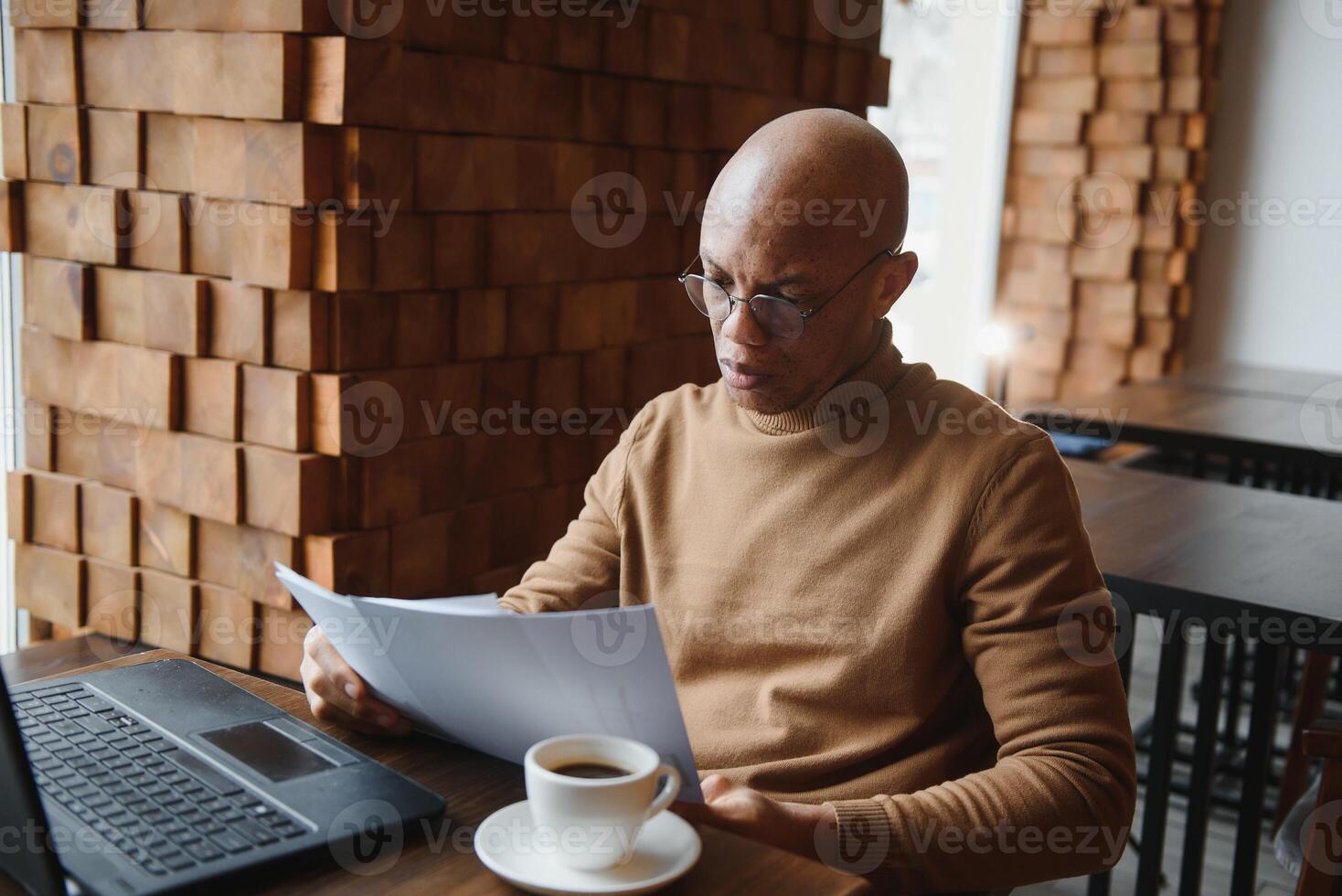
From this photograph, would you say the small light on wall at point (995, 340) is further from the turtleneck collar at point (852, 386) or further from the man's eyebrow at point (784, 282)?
the man's eyebrow at point (784, 282)

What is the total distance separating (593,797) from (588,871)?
0.25 feet

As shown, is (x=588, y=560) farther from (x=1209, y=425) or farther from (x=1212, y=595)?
(x=1209, y=425)

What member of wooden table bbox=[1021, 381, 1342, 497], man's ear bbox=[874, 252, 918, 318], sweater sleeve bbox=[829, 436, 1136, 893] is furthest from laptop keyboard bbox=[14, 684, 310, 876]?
wooden table bbox=[1021, 381, 1342, 497]

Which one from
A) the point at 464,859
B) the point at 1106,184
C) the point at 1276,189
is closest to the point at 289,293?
the point at 464,859

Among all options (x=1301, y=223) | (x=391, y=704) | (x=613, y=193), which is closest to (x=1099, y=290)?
(x=1301, y=223)

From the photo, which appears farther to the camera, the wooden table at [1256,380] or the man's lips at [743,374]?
the wooden table at [1256,380]

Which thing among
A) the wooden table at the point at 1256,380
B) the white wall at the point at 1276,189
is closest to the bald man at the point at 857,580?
the wooden table at the point at 1256,380

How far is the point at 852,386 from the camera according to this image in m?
1.42

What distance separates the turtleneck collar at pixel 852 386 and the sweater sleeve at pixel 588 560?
0.20m

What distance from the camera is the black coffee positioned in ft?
3.01

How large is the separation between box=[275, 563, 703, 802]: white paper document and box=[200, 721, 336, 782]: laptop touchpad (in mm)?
94

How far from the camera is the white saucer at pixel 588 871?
2.89 ft

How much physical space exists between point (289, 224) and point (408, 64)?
0.29m

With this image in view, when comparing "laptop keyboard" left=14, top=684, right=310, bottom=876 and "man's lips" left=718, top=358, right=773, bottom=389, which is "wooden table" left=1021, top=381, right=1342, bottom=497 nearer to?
"man's lips" left=718, top=358, right=773, bottom=389
